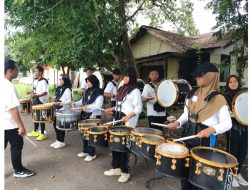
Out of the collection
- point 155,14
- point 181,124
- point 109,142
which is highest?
point 155,14

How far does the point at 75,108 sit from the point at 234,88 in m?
3.02

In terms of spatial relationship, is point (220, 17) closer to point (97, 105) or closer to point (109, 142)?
point (97, 105)

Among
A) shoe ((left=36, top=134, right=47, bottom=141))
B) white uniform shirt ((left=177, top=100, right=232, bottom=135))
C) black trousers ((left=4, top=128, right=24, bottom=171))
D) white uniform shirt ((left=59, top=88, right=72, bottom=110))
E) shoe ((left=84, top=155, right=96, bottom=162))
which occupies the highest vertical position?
white uniform shirt ((left=59, top=88, right=72, bottom=110))

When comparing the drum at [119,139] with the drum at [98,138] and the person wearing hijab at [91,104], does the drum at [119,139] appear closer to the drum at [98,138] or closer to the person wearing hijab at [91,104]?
the drum at [98,138]

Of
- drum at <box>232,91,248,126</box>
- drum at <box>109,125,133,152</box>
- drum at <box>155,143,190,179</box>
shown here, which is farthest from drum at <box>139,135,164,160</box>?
drum at <box>232,91,248,126</box>

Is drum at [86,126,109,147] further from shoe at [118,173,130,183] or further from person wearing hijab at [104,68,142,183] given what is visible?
shoe at [118,173,130,183]

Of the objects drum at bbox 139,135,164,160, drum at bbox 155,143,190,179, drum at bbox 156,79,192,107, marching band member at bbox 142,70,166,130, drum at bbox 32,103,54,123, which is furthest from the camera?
drum at bbox 32,103,54,123

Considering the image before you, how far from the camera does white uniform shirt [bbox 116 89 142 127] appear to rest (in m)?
4.16

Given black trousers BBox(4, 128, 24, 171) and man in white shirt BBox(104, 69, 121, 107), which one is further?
man in white shirt BBox(104, 69, 121, 107)

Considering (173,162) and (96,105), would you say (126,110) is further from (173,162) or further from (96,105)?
(173,162)

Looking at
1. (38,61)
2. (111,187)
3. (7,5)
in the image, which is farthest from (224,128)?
(38,61)

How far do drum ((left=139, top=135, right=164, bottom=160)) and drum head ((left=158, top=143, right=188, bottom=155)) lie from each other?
180 millimetres

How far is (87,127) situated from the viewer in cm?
430

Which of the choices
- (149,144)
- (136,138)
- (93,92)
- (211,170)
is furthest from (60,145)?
(211,170)
